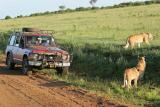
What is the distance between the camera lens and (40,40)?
21.0 meters

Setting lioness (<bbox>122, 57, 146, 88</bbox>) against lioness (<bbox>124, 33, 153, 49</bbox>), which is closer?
lioness (<bbox>122, 57, 146, 88</bbox>)

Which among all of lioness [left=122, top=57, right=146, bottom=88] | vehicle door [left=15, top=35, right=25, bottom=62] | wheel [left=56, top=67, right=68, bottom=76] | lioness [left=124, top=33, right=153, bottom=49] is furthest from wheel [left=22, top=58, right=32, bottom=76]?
lioness [left=124, top=33, right=153, bottom=49]

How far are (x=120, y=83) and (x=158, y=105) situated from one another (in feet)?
12.7

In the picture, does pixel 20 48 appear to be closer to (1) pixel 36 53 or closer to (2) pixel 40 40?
(2) pixel 40 40

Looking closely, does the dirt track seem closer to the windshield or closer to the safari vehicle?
the safari vehicle

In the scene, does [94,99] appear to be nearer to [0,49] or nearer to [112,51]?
[112,51]

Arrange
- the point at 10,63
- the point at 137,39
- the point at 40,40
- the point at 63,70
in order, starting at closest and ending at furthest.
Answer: the point at 63,70 → the point at 40,40 → the point at 10,63 → the point at 137,39

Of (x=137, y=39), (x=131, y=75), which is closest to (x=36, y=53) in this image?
(x=131, y=75)

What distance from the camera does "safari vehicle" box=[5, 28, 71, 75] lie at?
1964 centimetres

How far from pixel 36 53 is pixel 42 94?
522 centimetres

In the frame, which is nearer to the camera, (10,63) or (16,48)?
(16,48)

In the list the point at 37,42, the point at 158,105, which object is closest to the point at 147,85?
the point at 158,105

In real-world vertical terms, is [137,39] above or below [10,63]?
above

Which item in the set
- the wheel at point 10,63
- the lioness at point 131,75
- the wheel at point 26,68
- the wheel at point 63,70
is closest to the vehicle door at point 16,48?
the wheel at point 10,63
